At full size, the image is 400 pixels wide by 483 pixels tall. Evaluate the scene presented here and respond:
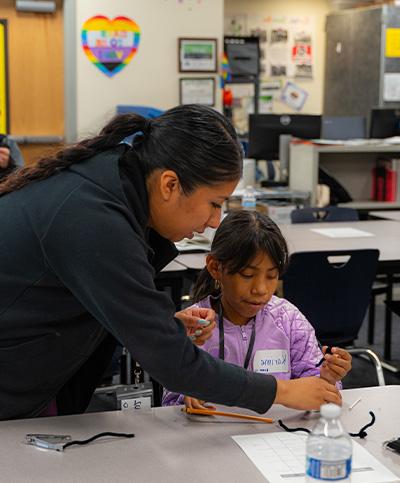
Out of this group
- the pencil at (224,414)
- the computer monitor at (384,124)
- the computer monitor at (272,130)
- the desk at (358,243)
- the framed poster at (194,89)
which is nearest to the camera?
the pencil at (224,414)

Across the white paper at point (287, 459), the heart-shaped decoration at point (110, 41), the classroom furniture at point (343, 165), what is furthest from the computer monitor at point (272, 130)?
the white paper at point (287, 459)

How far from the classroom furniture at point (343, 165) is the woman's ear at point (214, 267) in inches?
129

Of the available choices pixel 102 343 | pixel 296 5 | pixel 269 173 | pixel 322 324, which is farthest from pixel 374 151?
pixel 102 343

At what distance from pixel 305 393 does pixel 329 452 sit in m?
0.35

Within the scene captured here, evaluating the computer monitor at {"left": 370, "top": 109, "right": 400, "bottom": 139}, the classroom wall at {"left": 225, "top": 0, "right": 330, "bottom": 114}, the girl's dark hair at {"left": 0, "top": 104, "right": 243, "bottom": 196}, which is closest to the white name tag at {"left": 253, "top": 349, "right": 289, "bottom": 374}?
the girl's dark hair at {"left": 0, "top": 104, "right": 243, "bottom": 196}

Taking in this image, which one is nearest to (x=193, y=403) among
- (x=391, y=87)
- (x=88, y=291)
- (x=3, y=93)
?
(x=88, y=291)

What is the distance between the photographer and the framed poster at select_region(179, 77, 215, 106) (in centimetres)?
694

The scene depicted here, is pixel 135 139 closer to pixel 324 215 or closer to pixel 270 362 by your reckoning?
pixel 270 362

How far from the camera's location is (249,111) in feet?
27.2

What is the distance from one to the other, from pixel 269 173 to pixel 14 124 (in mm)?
2284

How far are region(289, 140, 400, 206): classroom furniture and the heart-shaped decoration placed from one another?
75.8 inches

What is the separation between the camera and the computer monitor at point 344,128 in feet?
22.5

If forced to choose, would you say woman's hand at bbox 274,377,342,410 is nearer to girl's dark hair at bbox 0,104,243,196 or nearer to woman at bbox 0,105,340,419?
woman at bbox 0,105,340,419

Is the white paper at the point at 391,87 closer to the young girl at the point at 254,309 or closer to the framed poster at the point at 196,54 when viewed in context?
the framed poster at the point at 196,54
